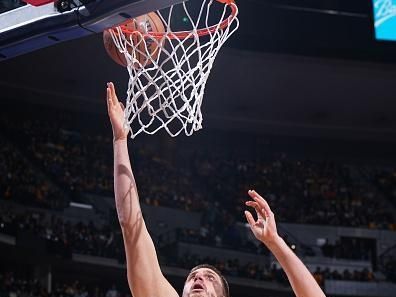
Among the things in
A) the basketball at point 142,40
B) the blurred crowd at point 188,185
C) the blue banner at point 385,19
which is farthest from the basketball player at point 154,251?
the blue banner at point 385,19

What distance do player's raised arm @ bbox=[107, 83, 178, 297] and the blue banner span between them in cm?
1198

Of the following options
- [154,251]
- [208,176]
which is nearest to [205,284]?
[154,251]

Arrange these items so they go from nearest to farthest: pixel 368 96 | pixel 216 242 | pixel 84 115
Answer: pixel 216 242 → pixel 368 96 → pixel 84 115

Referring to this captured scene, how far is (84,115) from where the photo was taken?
17.7 meters

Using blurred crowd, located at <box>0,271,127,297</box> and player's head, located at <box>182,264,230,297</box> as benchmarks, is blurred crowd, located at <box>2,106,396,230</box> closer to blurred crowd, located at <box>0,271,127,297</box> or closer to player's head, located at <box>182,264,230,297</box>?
blurred crowd, located at <box>0,271,127,297</box>

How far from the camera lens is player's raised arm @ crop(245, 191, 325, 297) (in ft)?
6.80

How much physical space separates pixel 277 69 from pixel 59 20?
12740 mm

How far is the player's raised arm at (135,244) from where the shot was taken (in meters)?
2.40

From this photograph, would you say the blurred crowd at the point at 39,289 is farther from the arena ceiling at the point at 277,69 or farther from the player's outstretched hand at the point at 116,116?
the player's outstretched hand at the point at 116,116

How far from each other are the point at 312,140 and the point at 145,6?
16578 mm

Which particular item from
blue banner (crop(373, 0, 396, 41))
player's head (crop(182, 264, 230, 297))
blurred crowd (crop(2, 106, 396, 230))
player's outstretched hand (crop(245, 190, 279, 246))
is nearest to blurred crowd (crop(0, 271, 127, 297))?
blurred crowd (crop(2, 106, 396, 230))

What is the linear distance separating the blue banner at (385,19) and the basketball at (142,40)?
36.5ft

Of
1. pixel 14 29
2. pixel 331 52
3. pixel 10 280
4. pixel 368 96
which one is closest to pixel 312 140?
pixel 368 96

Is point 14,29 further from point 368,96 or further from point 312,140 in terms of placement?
point 312,140
